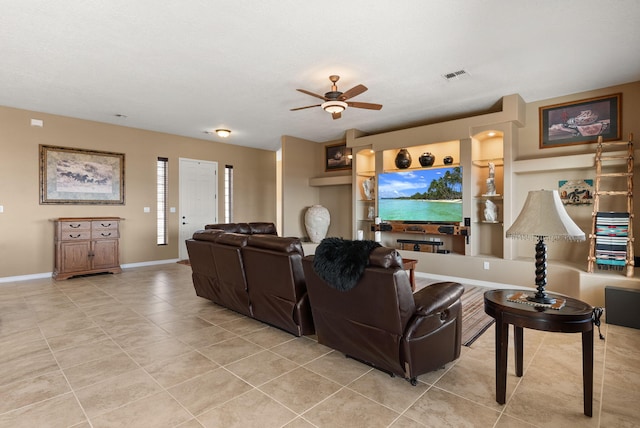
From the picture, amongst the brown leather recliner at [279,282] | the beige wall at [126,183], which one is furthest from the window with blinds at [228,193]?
the brown leather recliner at [279,282]

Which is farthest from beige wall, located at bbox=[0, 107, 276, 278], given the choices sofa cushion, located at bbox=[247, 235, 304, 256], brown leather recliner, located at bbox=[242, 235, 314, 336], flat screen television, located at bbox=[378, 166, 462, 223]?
sofa cushion, located at bbox=[247, 235, 304, 256]

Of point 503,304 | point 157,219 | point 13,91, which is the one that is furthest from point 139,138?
point 503,304

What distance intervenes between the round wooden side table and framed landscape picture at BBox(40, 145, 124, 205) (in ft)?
22.5

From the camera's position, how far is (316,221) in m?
7.74

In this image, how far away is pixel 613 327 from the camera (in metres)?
3.42

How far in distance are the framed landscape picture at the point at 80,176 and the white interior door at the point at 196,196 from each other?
1.33 meters

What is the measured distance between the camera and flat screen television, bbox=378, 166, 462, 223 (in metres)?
5.76

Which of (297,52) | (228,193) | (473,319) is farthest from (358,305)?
(228,193)

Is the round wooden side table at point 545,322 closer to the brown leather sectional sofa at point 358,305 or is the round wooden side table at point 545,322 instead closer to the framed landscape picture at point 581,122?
the brown leather sectional sofa at point 358,305

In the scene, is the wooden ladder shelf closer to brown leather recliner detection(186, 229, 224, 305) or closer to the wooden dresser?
brown leather recliner detection(186, 229, 224, 305)

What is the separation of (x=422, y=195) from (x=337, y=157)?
2720 millimetres

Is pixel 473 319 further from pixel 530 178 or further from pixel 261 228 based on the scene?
pixel 261 228

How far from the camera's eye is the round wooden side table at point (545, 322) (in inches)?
72.3

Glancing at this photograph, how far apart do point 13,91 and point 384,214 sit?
6.20 meters
